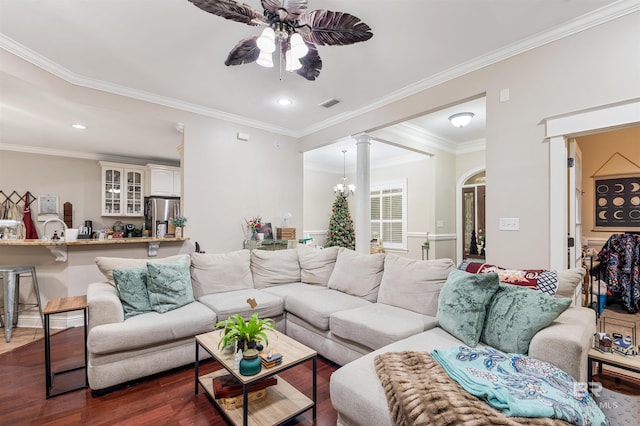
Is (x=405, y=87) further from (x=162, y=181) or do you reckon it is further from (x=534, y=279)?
(x=162, y=181)

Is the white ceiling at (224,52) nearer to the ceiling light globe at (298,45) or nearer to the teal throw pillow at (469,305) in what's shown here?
the ceiling light globe at (298,45)

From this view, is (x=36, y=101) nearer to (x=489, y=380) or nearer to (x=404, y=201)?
(x=489, y=380)

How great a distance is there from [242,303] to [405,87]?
3051mm

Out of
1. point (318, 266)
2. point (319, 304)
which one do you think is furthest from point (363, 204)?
point (319, 304)

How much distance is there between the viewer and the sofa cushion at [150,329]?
2096mm

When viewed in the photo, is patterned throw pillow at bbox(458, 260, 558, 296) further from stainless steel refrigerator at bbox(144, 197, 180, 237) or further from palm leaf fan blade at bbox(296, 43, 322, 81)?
stainless steel refrigerator at bbox(144, 197, 180, 237)

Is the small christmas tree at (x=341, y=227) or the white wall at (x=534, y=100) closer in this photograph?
the white wall at (x=534, y=100)

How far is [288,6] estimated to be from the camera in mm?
1918

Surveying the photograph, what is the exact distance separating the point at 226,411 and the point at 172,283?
4.27ft

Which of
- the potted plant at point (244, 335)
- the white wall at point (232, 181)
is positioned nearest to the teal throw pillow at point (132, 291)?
the potted plant at point (244, 335)

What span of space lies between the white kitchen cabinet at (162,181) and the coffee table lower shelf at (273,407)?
5331 mm

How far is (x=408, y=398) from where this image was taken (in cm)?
123

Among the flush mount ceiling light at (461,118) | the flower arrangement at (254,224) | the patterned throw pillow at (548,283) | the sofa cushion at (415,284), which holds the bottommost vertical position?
the sofa cushion at (415,284)

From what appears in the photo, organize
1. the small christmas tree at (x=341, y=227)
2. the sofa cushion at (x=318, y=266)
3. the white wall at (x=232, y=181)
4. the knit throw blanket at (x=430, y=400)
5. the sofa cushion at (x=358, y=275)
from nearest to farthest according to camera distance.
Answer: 1. the knit throw blanket at (x=430, y=400)
2. the sofa cushion at (x=358, y=275)
3. the sofa cushion at (x=318, y=266)
4. the white wall at (x=232, y=181)
5. the small christmas tree at (x=341, y=227)
